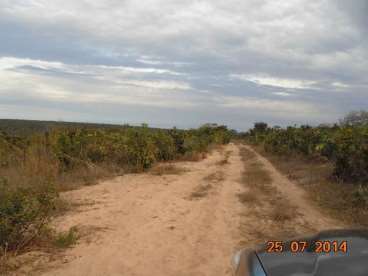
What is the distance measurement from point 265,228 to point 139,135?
29.4 feet

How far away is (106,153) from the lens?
1416cm

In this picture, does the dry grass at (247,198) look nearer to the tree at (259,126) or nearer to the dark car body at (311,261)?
the dark car body at (311,261)

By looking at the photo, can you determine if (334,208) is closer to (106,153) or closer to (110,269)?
(110,269)

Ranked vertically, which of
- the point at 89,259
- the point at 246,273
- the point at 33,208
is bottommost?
the point at 89,259

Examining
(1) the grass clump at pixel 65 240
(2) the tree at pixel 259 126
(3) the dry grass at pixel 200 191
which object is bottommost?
(1) the grass clump at pixel 65 240

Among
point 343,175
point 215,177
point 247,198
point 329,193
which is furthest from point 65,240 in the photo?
point 343,175

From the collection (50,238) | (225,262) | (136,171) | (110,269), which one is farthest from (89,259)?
(136,171)

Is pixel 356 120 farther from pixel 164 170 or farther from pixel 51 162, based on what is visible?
pixel 51 162

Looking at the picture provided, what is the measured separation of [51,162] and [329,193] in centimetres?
742

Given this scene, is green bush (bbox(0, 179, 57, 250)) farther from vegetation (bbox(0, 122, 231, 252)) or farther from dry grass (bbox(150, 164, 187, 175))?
dry grass (bbox(150, 164, 187, 175))

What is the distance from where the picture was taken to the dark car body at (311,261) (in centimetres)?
201
